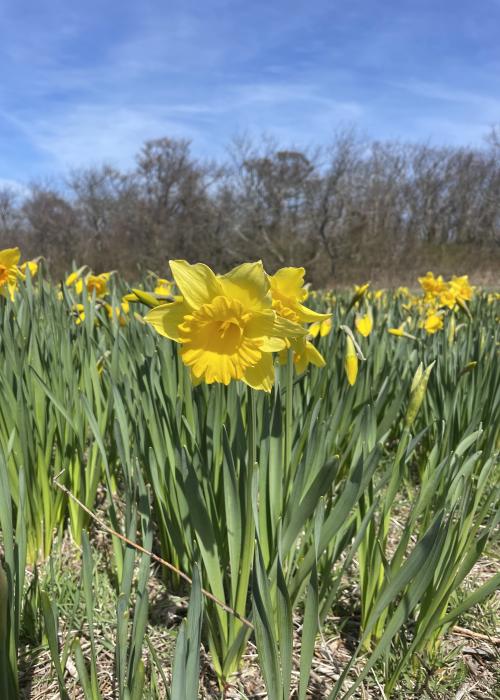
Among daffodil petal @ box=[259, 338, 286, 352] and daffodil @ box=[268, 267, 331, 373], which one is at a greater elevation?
daffodil @ box=[268, 267, 331, 373]

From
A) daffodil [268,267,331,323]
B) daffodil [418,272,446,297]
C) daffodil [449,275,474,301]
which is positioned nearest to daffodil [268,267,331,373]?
daffodil [268,267,331,323]

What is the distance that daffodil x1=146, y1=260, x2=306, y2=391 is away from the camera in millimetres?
955

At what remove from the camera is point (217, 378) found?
0.97m

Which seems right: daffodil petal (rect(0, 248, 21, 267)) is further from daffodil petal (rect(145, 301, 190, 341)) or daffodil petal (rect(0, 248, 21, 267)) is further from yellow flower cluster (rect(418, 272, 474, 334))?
yellow flower cluster (rect(418, 272, 474, 334))

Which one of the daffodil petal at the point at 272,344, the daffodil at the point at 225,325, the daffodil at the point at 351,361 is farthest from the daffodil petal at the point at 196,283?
the daffodil at the point at 351,361

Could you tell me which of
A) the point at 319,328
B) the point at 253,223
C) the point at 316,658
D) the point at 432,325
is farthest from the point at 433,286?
the point at 253,223

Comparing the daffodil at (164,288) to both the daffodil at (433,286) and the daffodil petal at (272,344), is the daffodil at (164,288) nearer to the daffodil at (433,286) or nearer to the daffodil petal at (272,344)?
the daffodil petal at (272,344)

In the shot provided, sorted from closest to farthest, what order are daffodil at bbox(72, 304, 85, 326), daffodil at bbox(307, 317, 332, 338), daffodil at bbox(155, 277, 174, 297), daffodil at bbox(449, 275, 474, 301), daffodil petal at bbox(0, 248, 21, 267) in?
daffodil at bbox(307, 317, 332, 338) < daffodil petal at bbox(0, 248, 21, 267) < daffodil at bbox(72, 304, 85, 326) < daffodil at bbox(155, 277, 174, 297) < daffodil at bbox(449, 275, 474, 301)

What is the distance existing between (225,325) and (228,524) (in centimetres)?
42

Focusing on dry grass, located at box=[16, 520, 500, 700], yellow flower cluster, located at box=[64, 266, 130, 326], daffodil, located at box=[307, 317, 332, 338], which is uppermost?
yellow flower cluster, located at box=[64, 266, 130, 326]

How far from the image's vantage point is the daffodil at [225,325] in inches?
37.6

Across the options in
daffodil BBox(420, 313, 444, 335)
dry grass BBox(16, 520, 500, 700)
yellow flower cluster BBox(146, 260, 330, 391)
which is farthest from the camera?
daffodil BBox(420, 313, 444, 335)

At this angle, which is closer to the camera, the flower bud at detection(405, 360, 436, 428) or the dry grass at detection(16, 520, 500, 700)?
the dry grass at detection(16, 520, 500, 700)

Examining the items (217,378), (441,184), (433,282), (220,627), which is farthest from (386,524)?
(441,184)
